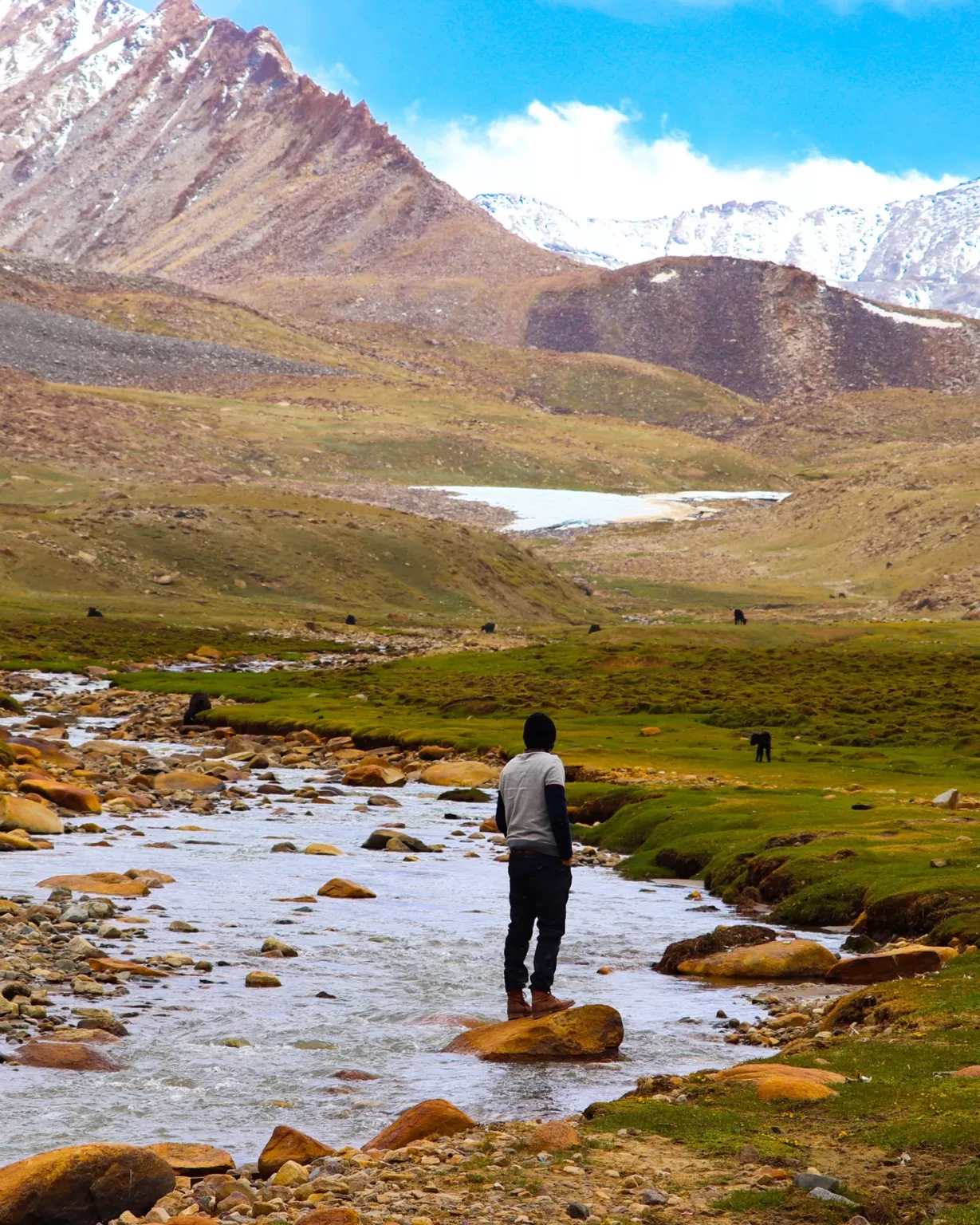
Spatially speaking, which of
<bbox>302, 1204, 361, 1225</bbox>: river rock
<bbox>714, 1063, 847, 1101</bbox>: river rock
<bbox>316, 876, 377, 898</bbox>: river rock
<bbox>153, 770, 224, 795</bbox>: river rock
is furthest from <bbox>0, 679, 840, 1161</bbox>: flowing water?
<bbox>153, 770, 224, 795</bbox>: river rock

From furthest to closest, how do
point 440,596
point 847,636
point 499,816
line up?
point 440,596
point 847,636
point 499,816

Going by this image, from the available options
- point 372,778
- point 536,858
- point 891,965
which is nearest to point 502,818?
point 536,858

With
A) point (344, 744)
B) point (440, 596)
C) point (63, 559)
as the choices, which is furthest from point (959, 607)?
point (344, 744)

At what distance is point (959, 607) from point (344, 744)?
3120 inches

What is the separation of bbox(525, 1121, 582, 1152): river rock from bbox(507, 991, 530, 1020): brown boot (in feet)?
16.2

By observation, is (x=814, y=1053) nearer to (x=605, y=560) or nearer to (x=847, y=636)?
(x=847, y=636)

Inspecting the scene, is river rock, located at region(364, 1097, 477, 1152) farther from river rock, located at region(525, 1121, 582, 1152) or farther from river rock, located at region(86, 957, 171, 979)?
river rock, located at region(86, 957, 171, 979)

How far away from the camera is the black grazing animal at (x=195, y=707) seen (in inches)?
2176

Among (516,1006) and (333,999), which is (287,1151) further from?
(333,999)

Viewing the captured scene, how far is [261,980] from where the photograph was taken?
17.9m

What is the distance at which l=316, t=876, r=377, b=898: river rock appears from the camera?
80.2 ft

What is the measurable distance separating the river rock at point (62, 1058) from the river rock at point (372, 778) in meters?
26.4

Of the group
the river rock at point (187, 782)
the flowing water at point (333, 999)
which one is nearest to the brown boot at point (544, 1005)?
the flowing water at point (333, 999)

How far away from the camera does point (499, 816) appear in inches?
664
